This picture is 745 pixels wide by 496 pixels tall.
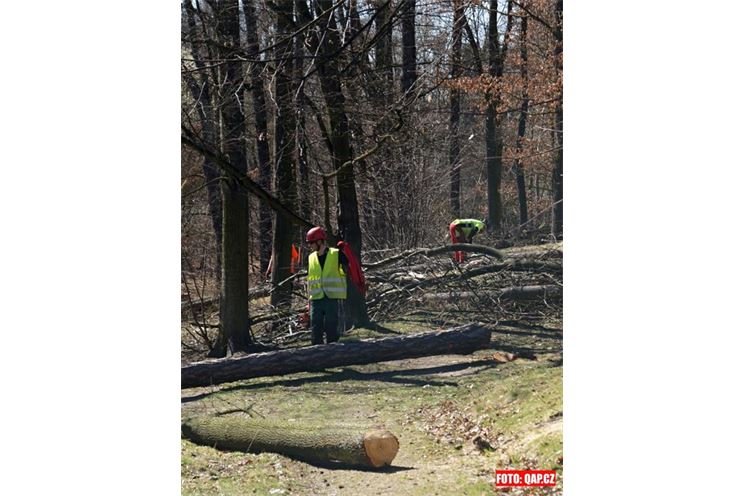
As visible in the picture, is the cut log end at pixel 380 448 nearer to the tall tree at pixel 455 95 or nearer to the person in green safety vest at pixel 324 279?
the person in green safety vest at pixel 324 279

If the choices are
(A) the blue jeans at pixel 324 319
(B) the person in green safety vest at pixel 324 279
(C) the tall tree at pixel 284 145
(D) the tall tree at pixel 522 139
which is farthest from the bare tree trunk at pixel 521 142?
(C) the tall tree at pixel 284 145

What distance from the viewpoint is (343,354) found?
362 inches

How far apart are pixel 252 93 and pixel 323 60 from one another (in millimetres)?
645

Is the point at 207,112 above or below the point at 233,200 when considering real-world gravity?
above

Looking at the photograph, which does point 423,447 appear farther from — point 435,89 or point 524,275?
point 435,89

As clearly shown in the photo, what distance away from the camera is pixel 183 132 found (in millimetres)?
9031

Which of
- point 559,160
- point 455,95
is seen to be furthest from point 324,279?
point 559,160

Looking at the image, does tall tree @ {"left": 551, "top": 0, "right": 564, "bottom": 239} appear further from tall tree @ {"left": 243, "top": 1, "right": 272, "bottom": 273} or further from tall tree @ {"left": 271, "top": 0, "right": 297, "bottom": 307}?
tall tree @ {"left": 243, "top": 1, "right": 272, "bottom": 273}

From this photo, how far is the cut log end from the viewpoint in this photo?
8.88 m

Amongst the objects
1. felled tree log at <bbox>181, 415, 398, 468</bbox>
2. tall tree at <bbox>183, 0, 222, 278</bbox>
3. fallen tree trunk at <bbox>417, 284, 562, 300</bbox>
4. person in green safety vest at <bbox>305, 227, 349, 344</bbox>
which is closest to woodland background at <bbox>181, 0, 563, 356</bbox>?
tall tree at <bbox>183, 0, 222, 278</bbox>

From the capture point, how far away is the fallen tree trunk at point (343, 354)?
9.19 metres

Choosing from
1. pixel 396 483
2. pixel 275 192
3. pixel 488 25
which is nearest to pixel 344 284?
pixel 275 192

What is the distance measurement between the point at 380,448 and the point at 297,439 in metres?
0.68

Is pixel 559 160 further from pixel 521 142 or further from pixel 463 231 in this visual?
pixel 463 231
